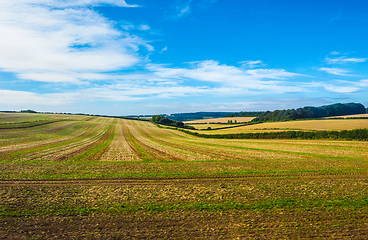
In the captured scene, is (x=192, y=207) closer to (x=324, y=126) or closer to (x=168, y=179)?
(x=168, y=179)

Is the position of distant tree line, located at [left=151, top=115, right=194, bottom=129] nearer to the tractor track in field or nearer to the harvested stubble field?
the harvested stubble field

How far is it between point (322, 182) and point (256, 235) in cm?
992

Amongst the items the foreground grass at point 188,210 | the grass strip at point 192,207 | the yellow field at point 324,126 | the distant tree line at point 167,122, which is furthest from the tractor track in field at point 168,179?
the distant tree line at point 167,122

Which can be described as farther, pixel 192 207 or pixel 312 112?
pixel 312 112

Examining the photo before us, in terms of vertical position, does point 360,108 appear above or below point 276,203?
above

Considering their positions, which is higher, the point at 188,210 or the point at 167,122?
the point at 167,122

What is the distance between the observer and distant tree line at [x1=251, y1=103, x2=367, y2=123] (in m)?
108

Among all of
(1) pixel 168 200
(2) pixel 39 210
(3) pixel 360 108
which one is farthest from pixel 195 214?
(3) pixel 360 108

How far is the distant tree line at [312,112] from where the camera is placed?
107500mm

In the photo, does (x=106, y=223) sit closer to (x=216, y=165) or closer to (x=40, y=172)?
(x=40, y=172)

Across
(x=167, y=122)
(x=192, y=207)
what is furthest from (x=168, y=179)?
(x=167, y=122)

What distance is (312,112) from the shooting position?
12331 centimetres

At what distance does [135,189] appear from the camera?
588 inches

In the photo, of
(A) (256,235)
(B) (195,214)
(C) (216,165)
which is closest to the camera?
(A) (256,235)
